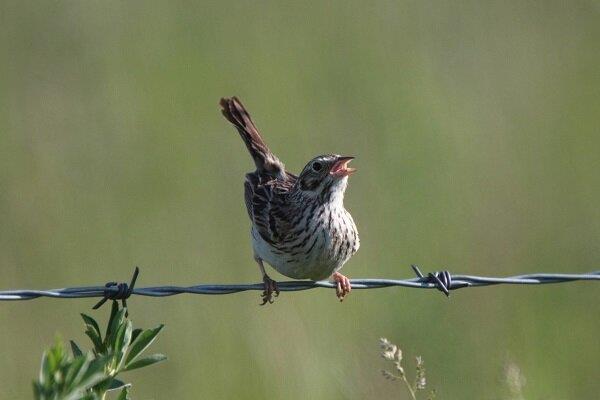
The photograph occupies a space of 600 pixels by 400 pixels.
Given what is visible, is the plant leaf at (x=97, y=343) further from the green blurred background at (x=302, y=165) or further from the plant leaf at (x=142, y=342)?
the green blurred background at (x=302, y=165)

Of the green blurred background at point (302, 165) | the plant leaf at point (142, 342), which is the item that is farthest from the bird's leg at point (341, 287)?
the plant leaf at point (142, 342)

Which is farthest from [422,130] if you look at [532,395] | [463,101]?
[532,395]

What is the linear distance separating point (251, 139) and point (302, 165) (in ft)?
8.22

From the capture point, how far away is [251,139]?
864 centimetres

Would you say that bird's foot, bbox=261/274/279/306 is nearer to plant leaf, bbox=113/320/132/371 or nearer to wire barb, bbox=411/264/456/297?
wire barb, bbox=411/264/456/297

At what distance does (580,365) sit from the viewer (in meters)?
9.04

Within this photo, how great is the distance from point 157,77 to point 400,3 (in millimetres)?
3024

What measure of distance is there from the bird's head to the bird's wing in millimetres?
217

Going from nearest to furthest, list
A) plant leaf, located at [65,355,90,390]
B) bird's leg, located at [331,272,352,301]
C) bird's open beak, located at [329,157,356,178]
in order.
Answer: plant leaf, located at [65,355,90,390], bird's leg, located at [331,272,352,301], bird's open beak, located at [329,157,356,178]

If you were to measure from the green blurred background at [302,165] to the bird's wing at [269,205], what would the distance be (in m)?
0.97

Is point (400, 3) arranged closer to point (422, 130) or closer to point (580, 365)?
point (422, 130)

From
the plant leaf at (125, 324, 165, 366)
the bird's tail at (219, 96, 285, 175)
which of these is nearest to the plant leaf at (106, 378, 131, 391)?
the plant leaf at (125, 324, 165, 366)

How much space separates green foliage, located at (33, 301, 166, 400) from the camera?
13.0 feet

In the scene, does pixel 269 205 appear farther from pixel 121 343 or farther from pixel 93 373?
pixel 93 373
